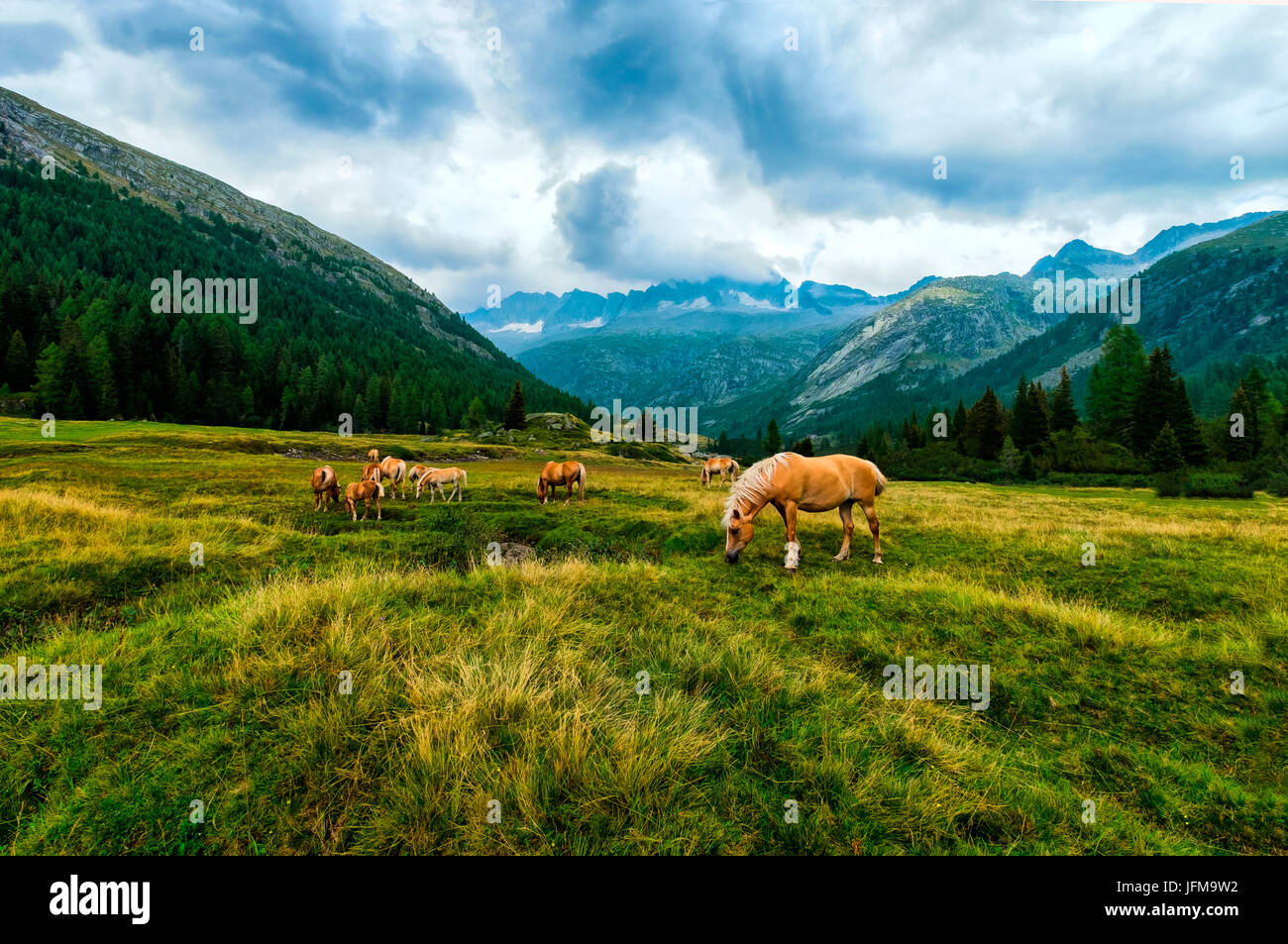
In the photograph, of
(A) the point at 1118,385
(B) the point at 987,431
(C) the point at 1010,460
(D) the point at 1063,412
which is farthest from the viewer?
(D) the point at 1063,412

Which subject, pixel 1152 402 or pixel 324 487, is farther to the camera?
pixel 1152 402

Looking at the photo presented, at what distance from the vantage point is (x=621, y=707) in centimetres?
441

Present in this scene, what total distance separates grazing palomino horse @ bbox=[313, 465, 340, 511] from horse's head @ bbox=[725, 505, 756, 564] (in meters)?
14.4

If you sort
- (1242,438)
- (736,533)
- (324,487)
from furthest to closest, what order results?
(1242,438) → (324,487) → (736,533)

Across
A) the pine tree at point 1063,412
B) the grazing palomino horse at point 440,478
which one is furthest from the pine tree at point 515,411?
the pine tree at point 1063,412

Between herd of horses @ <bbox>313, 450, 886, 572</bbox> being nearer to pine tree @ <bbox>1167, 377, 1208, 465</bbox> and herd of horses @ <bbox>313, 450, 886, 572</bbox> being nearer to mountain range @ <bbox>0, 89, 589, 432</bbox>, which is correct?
pine tree @ <bbox>1167, 377, 1208, 465</bbox>

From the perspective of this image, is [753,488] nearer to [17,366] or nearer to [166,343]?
[17,366]

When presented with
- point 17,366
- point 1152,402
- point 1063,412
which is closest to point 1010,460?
point 1152,402

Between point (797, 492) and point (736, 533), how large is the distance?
1.88m

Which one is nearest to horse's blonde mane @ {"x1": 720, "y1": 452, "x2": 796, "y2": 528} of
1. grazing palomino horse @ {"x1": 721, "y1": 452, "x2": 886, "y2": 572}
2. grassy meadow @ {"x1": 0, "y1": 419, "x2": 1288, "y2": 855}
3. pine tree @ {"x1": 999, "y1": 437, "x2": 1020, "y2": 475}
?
grazing palomino horse @ {"x1": 721, "y1": 452, "x2": 886, "y2": 572}

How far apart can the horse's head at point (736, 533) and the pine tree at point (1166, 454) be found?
57091 mm

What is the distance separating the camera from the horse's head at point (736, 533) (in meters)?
11.0

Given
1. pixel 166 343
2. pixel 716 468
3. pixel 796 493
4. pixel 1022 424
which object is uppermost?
pixel 166 343
